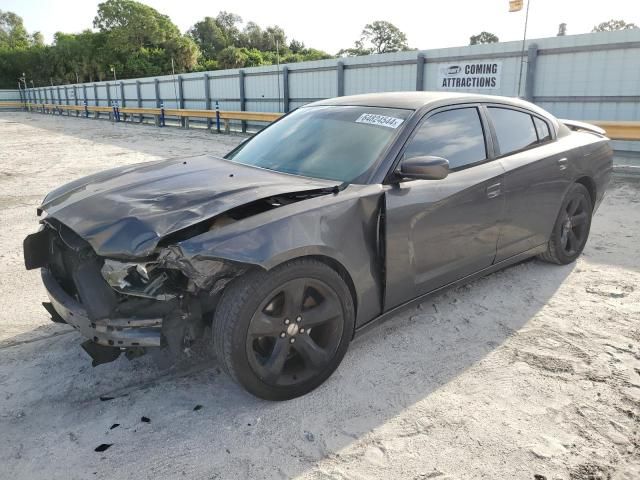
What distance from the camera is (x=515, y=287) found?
13.8 ft

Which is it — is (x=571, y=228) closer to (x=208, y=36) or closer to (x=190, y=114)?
(x=190, y=114)

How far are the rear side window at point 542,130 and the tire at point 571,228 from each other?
515 millimetres

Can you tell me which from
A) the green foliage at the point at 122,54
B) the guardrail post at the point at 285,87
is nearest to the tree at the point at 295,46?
the green foliage at the point at 122,54

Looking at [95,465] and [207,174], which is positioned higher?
[207,174]

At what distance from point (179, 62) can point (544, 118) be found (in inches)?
2884

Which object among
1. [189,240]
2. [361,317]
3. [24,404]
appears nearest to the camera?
[189,240]

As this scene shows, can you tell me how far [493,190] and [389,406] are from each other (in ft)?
5.68

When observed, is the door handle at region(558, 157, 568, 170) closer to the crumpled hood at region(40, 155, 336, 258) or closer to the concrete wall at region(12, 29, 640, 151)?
the crumpled hood at region(40, 155, 336, 258)

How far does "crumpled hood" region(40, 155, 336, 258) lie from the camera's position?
7.89 feet

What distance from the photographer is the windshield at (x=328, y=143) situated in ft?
10.2

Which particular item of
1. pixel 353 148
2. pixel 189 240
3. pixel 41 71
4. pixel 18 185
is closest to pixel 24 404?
pixel 189 240

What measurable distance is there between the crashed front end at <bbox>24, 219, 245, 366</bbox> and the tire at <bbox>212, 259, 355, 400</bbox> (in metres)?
0.14

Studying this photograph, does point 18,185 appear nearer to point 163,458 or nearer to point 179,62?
point 163,458

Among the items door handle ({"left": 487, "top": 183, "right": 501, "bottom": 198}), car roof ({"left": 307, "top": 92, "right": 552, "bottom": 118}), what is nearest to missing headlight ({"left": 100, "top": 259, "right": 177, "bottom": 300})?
car roof ({"left": 307, "top": 92, "right": 552, "bottom": 118})
